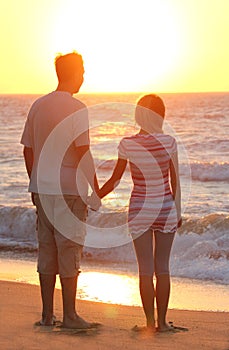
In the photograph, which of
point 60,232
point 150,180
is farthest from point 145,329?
point 150,180

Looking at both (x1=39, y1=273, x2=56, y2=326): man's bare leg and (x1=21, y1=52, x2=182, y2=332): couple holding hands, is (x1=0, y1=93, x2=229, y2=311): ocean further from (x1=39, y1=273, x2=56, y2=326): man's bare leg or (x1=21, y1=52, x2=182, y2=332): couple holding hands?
(x1=39, y1=273, x2=56, y2=326): man's bare leg

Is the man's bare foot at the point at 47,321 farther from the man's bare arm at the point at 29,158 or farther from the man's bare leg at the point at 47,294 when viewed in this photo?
the man's bare arm at the point at 29,158

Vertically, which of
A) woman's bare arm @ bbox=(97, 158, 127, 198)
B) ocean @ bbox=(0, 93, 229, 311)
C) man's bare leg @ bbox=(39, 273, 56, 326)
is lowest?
ocean @ bbox=(0, 93, 229, 311)

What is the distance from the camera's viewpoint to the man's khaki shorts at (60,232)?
16.0ft

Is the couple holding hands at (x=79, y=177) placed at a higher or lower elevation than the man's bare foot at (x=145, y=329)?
higher

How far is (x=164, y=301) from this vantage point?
505 cm

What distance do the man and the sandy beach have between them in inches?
12.9

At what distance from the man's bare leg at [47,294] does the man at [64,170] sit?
0.12 m

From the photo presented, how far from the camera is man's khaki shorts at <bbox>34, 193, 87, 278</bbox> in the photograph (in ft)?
16.0

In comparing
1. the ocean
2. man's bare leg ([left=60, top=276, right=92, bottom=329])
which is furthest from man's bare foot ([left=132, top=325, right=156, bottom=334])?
the ocean

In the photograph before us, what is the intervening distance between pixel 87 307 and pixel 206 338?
63.5 inches

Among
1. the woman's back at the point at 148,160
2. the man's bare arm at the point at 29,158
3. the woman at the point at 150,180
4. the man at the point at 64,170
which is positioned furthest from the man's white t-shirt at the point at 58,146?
the woman's back at the point at 148,160

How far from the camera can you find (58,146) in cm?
488

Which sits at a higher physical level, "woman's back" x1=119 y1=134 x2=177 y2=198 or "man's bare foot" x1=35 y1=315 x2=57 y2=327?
"woman's back" x1=119 y1=134 x2=177 y2=198
